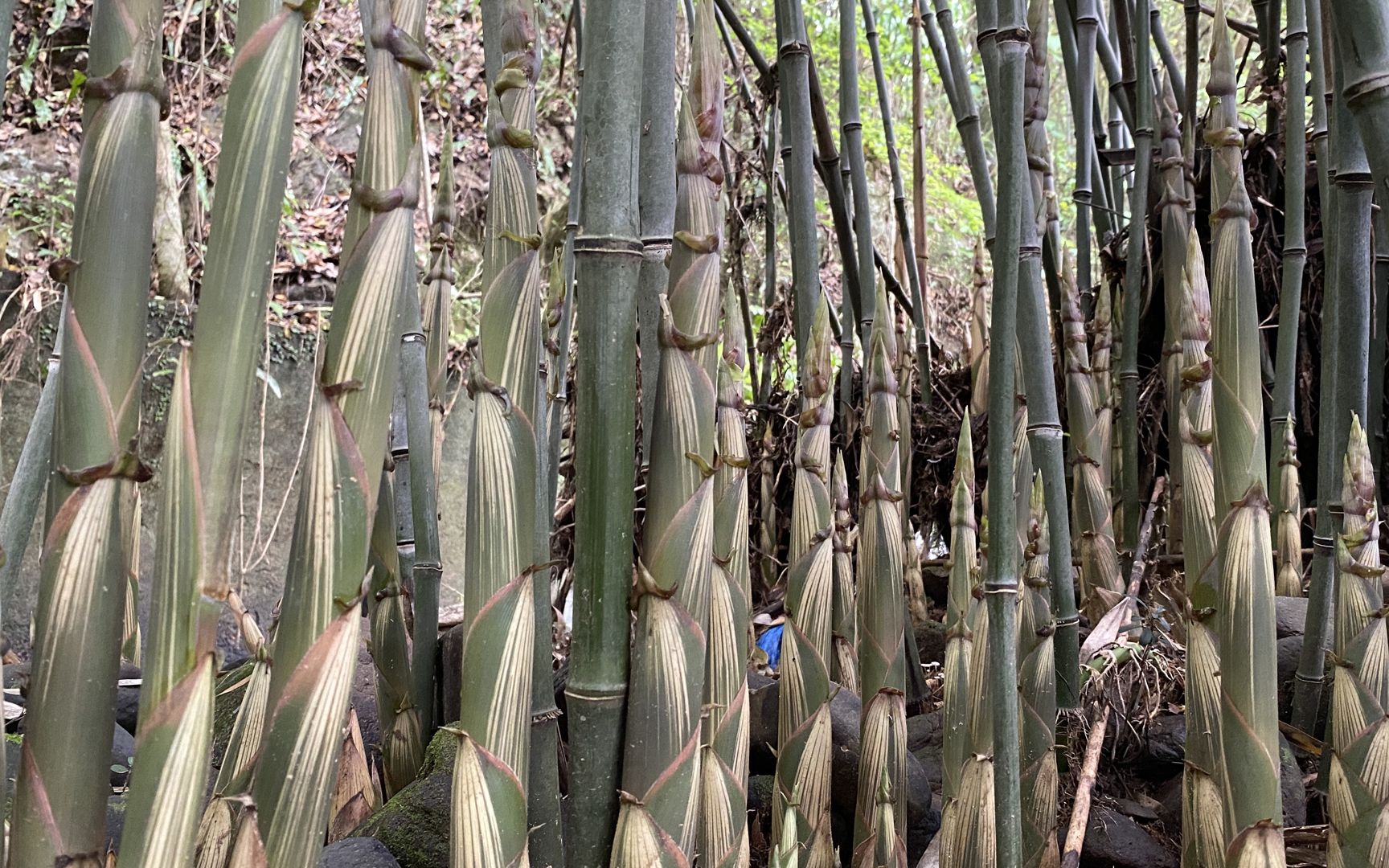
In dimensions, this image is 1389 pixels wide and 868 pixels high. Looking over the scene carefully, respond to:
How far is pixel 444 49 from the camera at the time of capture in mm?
3430

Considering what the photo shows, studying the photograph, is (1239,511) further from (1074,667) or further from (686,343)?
(1074,667)

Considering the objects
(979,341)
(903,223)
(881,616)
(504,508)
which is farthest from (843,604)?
(979,341)

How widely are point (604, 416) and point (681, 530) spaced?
7 centimetres

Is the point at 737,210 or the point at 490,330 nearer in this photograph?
the point at 490,330

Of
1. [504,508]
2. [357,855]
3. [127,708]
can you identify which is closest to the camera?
[504,508]

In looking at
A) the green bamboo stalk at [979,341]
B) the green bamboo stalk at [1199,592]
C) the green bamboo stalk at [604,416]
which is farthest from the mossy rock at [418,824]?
the green bamboo stalk at [979,341]

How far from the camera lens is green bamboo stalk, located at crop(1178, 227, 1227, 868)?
651 mm

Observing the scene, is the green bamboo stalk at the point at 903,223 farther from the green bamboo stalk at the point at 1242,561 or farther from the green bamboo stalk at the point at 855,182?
the green bamboo stalk at the point at 1242,561

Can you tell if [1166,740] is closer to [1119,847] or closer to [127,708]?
[1119,847]

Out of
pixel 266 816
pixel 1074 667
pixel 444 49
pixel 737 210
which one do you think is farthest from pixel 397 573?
pixel 444 49

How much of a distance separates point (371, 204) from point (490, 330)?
0.34ft

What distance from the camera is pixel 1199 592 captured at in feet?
2.13

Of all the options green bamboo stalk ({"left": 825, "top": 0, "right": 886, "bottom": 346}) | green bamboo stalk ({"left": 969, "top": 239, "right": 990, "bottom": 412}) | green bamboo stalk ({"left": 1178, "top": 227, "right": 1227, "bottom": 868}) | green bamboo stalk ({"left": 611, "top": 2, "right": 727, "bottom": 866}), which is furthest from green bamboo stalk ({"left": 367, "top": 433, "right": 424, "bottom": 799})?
green bamboo stalk ({"left": 969, "top": 239, "right": 990, "bottom": 412})

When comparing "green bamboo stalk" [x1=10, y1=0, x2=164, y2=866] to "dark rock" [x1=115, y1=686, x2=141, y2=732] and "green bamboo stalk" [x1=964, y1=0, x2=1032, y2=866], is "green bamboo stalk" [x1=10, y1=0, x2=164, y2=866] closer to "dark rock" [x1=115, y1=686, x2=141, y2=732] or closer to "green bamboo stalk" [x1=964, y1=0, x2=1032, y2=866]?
"green bamboo stalk" [x1=964, y1=0, x2=1032, y2=866]
